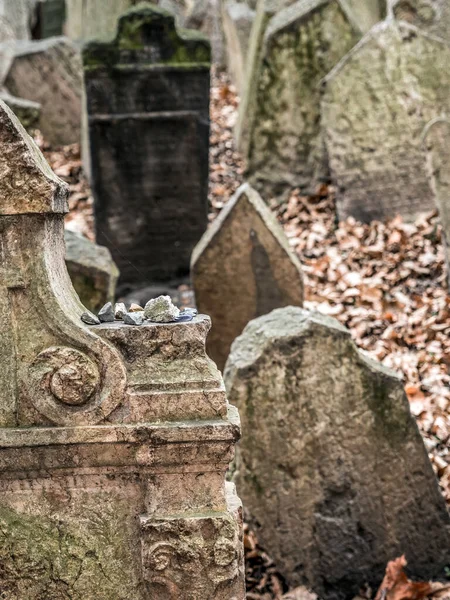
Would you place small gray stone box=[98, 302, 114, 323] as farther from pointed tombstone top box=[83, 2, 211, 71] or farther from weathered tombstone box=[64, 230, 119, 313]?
pointed tombstone top box=[83, 2, 211, 71]

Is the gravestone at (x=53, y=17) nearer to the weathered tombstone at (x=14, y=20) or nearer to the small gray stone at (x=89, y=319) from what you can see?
the weathered tombstone at (x=14, y=20)

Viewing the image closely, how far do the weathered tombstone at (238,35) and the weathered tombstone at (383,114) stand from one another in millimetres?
2975

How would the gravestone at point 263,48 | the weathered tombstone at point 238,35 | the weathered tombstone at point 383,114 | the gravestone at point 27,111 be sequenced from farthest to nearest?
1. the weathered tombstone at point 238,35
2. the gravestone at point 27,111
3. the gravestone at point 263,48
4. the weathered tombstone at point 383,114

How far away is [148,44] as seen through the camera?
768cm

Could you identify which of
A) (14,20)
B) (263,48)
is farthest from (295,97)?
(14,20)

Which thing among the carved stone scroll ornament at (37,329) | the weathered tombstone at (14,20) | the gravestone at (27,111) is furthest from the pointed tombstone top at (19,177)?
the weathered tombstone at (14,20)

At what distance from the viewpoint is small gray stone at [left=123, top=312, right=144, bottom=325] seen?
250cm

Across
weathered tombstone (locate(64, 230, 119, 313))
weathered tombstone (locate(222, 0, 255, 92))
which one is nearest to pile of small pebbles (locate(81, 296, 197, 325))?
weathered tombstone (locate(64, 230, 119, 313))

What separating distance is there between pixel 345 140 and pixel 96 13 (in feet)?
19.7

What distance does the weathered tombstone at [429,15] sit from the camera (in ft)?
30.8

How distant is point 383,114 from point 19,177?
5.85m

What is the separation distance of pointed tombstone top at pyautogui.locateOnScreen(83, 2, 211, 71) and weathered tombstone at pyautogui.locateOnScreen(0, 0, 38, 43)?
864 cm

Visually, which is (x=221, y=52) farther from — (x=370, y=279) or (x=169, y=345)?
(x=169, y=345)

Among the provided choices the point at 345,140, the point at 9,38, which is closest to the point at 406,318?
the point at 345,140
